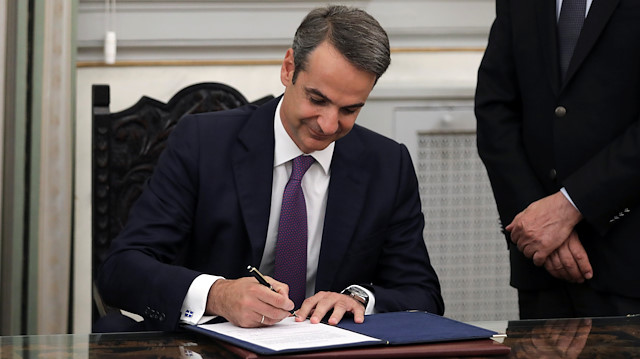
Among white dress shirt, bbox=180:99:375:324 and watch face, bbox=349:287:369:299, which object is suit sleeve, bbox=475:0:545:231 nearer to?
white dress shirt, bbox=180:99:375:324

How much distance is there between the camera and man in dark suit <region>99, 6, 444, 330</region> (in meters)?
1.87

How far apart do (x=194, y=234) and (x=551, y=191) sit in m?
0.88

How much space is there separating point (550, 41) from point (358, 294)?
0.83 m

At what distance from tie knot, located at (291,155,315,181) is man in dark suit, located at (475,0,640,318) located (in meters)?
0.50

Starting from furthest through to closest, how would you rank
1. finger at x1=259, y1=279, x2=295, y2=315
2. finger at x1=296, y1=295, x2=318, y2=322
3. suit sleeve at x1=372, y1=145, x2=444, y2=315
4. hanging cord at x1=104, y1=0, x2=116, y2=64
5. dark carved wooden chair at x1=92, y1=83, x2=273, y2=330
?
hanging cord at x1=104, y1=0, x2=116, y2=64 → dark carved wooden chair at x1=92, y1=83, x2=273, y2=330 → suit sleeve at x1=372, y1=145, x2=444, y2=315 → finger at x1=296, y1=295, x2=318, y2=322 → finger at x1=259, y1=279, x2=295, y2=315

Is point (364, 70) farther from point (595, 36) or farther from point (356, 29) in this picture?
point (595, 36)

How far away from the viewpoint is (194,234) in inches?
79.4

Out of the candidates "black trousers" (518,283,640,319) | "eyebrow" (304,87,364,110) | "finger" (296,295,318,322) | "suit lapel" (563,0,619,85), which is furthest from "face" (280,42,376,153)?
"black trousers" (518,283,640,319)

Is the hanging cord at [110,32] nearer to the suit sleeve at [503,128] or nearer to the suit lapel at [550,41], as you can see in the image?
the suit sleeve at [503,128]

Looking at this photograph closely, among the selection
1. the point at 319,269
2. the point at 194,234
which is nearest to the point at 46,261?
the point at 194,234

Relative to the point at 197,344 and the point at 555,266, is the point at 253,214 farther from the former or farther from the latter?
the point at 555,266

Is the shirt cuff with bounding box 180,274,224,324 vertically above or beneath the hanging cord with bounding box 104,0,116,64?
beneath

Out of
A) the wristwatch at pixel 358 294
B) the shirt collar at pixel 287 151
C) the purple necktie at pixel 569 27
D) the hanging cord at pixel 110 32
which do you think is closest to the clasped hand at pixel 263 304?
the wristwatch at pixel 358 294

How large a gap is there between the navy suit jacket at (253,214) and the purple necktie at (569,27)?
479mm
